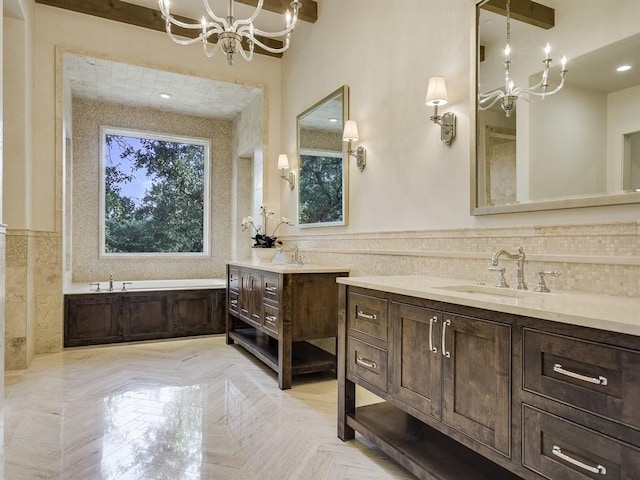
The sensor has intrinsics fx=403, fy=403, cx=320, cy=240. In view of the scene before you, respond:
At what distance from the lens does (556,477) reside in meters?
1.21

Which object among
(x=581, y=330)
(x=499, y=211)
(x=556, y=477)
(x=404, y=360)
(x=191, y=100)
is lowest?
(x=556, y=477)

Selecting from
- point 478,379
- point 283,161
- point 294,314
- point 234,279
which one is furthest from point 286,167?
point 478,379

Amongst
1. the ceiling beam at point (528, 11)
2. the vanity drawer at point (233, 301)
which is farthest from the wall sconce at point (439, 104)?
the vanity drawer at point (233, 301)

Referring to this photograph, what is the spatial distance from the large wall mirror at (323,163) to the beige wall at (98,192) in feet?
7.16

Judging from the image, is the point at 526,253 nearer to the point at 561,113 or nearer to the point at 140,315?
the point at 561,113

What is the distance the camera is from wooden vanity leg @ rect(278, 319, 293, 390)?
310 centimetres

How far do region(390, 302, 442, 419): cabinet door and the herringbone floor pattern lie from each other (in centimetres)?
46

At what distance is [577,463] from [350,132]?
2.70m

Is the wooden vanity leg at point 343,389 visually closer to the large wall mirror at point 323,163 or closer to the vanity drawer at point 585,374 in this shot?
the vanity drawer at point 585,374

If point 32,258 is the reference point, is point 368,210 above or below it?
above

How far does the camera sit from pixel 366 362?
2.13m

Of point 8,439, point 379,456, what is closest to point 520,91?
point 379,456

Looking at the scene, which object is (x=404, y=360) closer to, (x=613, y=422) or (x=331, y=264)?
(x=613, y=422)

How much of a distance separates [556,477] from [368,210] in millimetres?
2301
